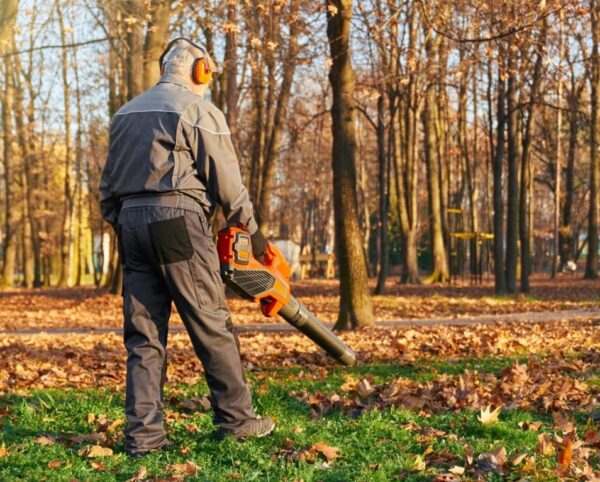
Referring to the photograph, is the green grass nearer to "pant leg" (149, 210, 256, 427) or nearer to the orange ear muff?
"pant leg" (149, 210, 256, 427)

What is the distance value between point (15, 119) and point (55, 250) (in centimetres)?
1326

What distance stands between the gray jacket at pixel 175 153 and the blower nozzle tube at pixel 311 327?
87 cm

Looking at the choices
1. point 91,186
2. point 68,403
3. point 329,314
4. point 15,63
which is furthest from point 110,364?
point 91,186

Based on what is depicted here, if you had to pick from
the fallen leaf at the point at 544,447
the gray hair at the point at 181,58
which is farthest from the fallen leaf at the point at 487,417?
the gray hair at the point at 181,58

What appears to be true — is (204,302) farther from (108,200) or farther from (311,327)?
(311,327)

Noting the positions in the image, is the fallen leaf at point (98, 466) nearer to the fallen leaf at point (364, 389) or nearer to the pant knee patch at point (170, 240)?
the pant knee patch at point (170, 240)

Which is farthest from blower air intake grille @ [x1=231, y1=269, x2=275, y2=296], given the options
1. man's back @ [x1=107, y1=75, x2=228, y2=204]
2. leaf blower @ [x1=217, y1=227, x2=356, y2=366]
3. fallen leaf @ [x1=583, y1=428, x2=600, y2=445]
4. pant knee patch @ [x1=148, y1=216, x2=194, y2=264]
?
fallen leaf @ [x1=583, y1=428, x2=600, y2=445]

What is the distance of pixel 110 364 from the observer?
9.38m

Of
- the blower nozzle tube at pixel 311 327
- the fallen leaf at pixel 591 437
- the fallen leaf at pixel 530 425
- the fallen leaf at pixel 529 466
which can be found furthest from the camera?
the blower nozzle tube at pixel 311 327

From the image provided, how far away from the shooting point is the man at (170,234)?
192 inches

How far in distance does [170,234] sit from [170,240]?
0.12 feet

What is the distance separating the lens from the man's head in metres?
5.26

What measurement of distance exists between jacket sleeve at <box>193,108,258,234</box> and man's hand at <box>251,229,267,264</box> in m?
0.14

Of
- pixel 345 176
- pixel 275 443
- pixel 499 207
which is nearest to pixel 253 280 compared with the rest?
pixel 275 443
